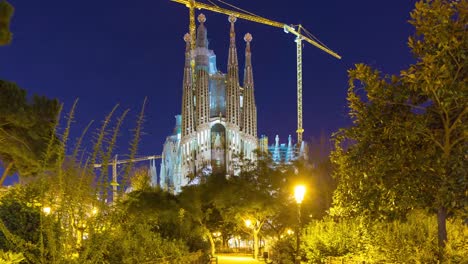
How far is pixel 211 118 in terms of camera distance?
81.6 metres

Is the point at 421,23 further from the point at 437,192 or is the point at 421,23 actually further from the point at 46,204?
the point at 46,204

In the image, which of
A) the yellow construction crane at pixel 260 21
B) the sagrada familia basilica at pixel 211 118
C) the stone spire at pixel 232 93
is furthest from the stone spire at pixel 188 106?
the yellow construction crane at pixel 260 21

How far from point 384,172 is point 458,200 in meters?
1.33

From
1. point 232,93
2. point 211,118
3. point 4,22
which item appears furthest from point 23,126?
point 232,93

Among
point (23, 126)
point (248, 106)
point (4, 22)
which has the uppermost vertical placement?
point (248, 106)

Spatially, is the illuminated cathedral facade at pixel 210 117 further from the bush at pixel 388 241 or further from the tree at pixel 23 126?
the bush at pixel 388 241

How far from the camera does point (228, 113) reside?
80562 mm

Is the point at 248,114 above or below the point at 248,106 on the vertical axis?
below

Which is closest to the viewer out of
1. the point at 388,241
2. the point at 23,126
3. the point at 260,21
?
the point at 388,241

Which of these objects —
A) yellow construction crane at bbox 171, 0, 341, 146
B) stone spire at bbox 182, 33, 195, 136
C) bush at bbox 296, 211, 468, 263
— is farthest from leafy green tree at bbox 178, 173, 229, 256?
yellow construction crane at bbox 171, 0, 341, 146

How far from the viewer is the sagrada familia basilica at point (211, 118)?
7850cm

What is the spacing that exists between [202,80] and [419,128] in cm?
7724

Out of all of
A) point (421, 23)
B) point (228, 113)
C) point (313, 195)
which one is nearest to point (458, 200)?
point (421, 23)

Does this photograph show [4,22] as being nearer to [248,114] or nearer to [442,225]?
[442,225]
